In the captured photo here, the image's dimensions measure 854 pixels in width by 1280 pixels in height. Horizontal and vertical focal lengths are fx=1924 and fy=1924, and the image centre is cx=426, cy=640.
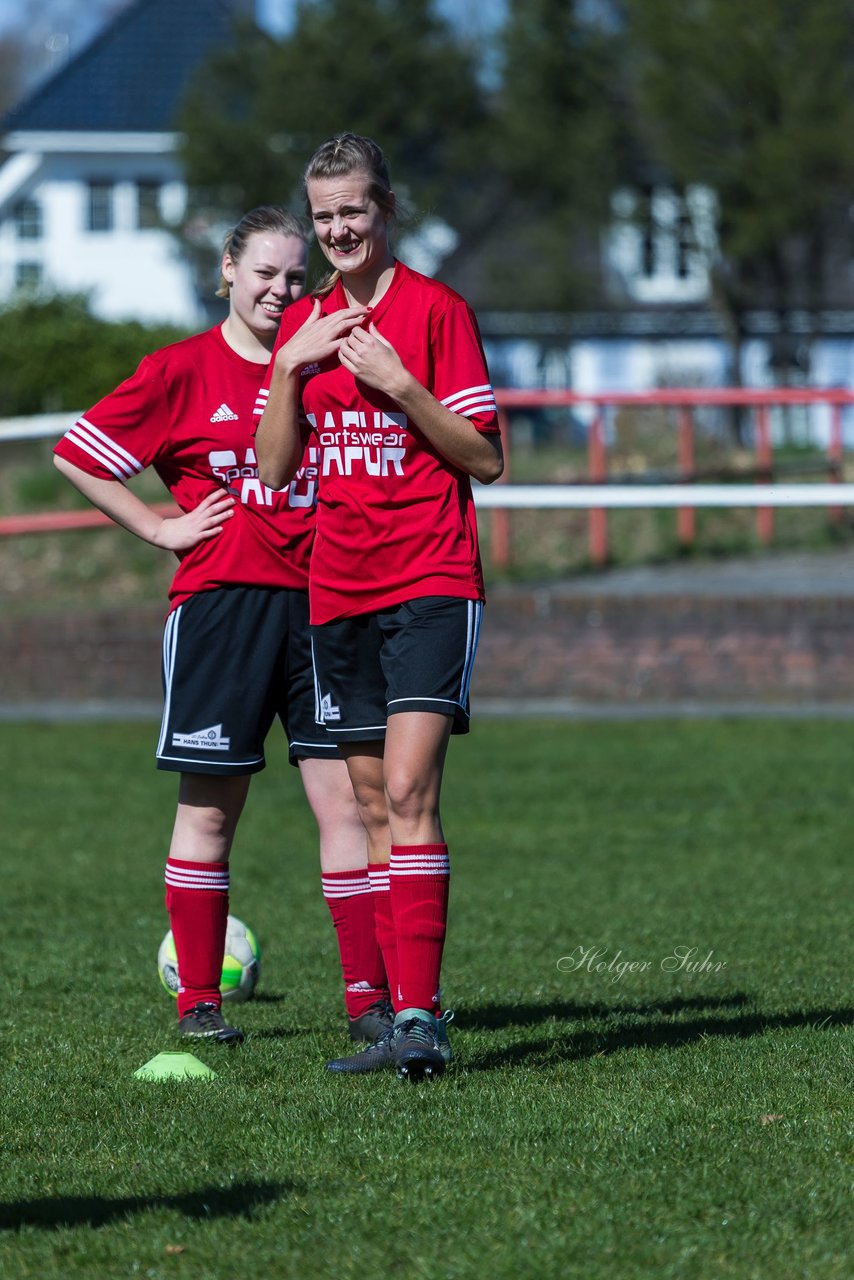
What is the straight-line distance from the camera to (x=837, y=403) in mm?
14695

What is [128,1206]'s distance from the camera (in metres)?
3.48

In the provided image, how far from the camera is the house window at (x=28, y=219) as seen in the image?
51.5 m

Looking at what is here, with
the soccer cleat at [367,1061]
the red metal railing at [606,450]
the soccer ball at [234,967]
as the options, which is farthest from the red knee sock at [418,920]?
the red metal railing at [606,450]

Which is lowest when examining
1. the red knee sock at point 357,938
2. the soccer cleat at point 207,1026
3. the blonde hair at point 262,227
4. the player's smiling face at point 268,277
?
the soccer cleat at point 207,1026

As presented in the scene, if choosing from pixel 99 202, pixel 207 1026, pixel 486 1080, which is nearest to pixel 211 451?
pixel 207 1026

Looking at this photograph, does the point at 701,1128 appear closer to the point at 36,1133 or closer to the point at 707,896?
the point at 36,1133

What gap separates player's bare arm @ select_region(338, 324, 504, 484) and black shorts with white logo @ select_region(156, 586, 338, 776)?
82 cm

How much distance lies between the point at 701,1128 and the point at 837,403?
11.5m

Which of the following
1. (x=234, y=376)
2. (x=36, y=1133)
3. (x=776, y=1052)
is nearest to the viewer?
(x=36, y=1133)

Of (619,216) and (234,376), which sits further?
(619,216)

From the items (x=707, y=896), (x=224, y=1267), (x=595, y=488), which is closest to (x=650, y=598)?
(x=595, y=488)

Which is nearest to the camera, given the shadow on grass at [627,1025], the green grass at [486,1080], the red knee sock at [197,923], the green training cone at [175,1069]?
the green grass at [486,1080]

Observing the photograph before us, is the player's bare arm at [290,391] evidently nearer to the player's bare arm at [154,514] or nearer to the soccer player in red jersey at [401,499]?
the soccer player in red jersey at [401,499]

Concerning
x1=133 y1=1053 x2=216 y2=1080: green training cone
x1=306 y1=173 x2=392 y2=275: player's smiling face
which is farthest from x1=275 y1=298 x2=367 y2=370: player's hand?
x1=133 y1=1053 x2=216 y2=1080: green training cone
